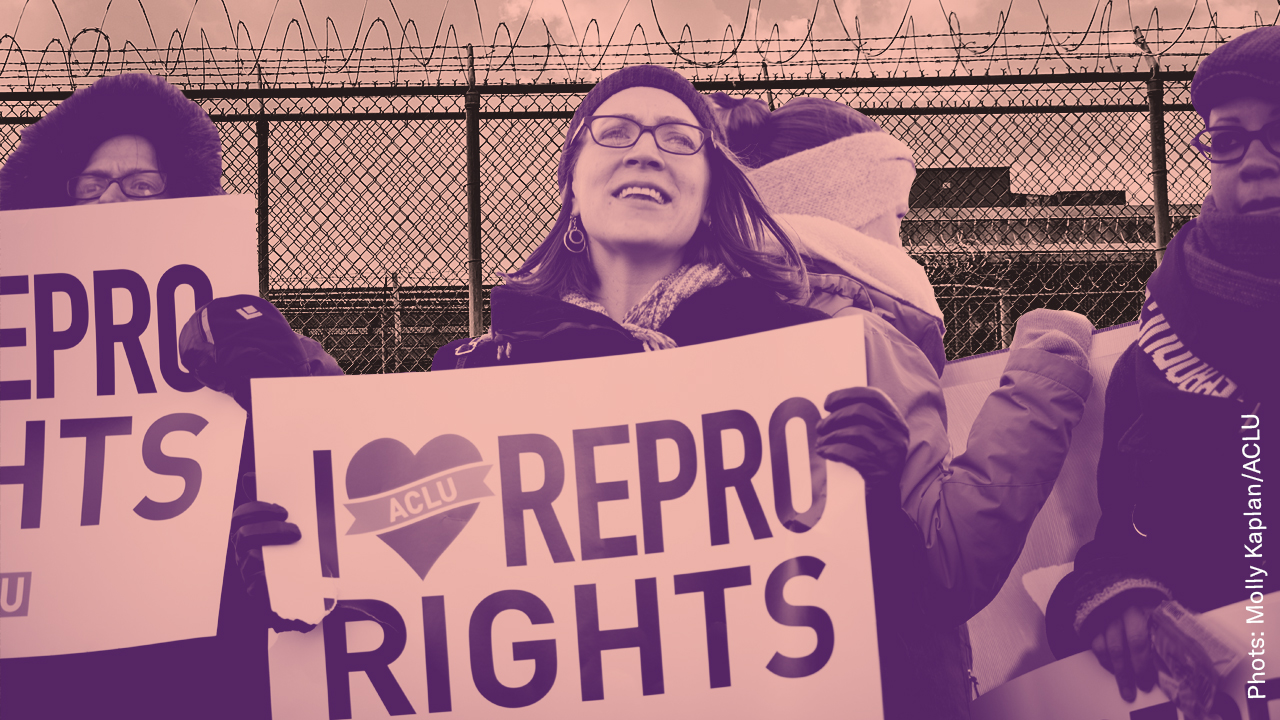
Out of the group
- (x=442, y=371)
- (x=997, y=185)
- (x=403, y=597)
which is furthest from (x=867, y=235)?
(x=403, y=597)

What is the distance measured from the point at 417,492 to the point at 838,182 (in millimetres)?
1768

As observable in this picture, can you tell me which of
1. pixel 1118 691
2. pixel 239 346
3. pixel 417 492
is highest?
pixel 239 346

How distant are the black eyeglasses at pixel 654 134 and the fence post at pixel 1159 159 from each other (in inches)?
71.9

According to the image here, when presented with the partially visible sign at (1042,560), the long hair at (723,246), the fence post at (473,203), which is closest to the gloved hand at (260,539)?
the fence post at (473,203)

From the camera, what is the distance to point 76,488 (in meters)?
2.57

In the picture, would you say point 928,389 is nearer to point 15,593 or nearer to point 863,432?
point 863,432

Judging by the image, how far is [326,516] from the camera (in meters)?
2.45

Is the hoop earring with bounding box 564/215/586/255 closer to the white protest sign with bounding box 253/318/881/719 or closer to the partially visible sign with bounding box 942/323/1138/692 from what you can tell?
the white protest sign with bounding box 253/318/881/719

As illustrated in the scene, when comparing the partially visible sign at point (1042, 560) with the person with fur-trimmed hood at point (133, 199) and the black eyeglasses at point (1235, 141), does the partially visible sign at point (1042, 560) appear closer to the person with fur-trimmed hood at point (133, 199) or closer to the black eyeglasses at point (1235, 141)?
the black eyeglasses at point (1235, 141)

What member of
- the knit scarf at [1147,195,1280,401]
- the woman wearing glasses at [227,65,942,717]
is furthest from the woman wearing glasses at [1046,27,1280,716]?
the woman wearing glasses at [227,65,942,717]

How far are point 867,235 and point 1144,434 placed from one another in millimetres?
1067

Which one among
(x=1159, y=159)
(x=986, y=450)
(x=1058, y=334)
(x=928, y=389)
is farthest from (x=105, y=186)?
(x=1159, y=159)

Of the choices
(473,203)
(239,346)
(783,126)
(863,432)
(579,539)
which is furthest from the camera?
(473,203)

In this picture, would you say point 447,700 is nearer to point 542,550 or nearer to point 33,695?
point 542,550
